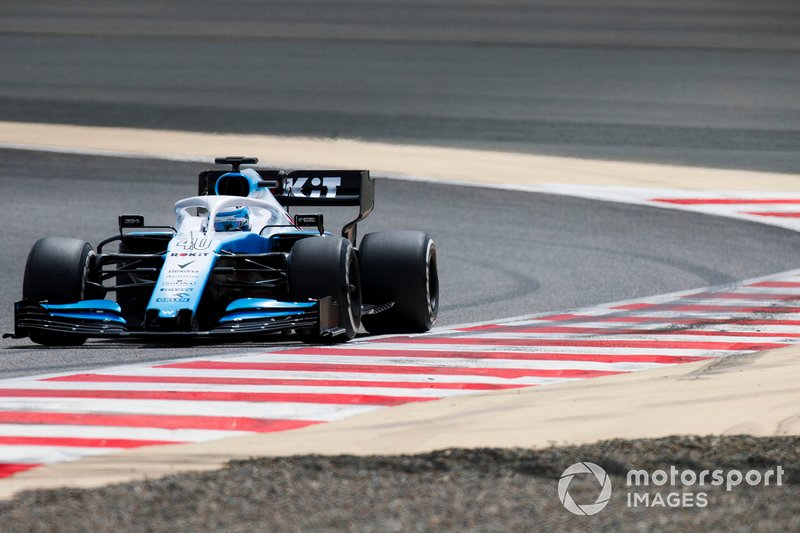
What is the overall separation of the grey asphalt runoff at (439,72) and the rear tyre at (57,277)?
461 inches

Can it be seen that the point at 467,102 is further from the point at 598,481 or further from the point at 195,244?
the point at 598,481

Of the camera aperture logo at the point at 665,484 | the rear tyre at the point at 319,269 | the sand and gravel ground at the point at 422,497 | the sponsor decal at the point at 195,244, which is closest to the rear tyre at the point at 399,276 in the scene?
the rear tyre at the point at 319,269

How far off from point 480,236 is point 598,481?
10368mm

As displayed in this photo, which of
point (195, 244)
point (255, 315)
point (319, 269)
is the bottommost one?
point (255, 315)

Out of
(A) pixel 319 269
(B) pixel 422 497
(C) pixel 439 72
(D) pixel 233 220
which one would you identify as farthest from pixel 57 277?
(C) pixel 439 72

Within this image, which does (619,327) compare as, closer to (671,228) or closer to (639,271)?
(639,271)

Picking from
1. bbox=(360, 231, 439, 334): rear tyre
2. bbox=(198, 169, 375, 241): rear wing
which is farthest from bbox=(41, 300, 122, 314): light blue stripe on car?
bbox=(198, 169, 375, 241): rear wing

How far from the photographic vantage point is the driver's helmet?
9.88m

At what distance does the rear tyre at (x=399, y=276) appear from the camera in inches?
400

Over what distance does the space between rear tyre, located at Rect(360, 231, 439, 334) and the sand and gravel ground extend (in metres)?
4.50

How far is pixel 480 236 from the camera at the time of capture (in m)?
15.5

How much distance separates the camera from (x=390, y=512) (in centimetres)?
484

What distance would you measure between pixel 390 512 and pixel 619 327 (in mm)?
5557

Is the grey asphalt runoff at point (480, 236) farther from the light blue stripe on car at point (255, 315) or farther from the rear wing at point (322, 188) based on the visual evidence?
the rear wing at point (322, 188)
